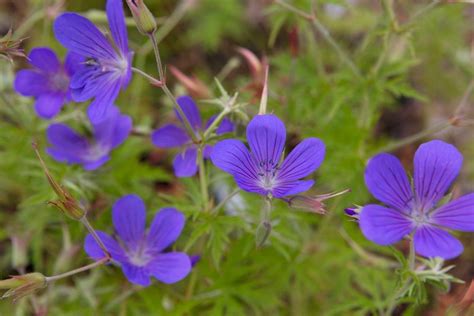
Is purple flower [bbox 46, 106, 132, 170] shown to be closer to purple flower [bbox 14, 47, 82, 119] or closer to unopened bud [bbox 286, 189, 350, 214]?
purple flower [bbox 14, 47, 82, 119]

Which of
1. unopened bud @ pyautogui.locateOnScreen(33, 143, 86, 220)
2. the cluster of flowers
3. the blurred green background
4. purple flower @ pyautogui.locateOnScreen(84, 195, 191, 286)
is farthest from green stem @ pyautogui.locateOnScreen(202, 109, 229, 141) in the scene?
unopened bud @ pyautogui.locateOnScreen(33, 143, 86, 220)

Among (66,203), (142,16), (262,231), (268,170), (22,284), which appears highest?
(142,16)

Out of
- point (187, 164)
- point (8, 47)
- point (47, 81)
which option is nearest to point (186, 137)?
point (187, 164)

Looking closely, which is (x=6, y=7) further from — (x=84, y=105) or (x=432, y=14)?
(x=432, y=14)

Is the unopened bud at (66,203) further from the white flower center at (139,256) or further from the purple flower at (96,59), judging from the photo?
the white flower center at (139,256)

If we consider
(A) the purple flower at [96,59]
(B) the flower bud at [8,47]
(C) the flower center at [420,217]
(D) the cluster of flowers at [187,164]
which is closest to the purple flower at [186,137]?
(D) the cluster of flowers at [187,164]

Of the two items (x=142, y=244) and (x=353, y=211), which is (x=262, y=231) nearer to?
(x=353, y=211)
